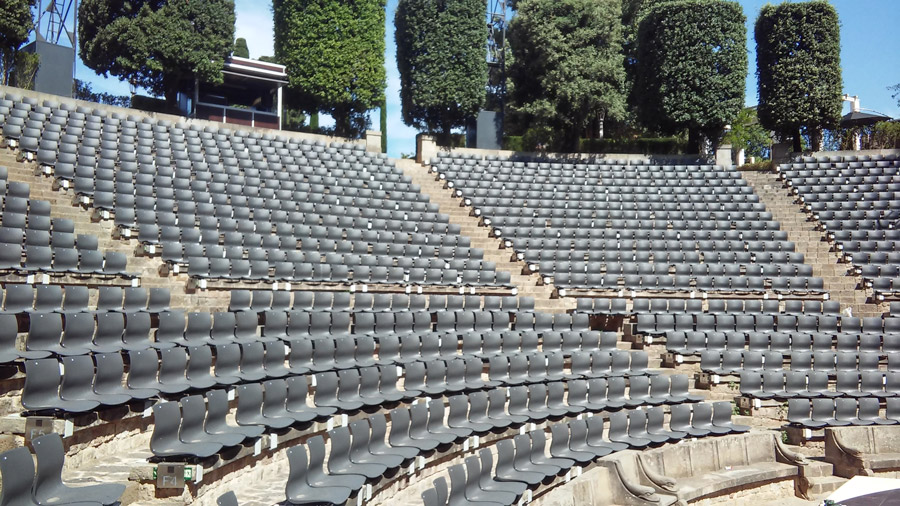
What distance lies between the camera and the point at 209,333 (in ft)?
31.4

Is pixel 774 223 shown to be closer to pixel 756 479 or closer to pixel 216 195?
pixel 756 479

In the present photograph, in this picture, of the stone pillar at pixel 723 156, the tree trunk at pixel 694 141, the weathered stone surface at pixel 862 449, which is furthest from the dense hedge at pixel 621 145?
the weathered stone surface at pixel 862 449

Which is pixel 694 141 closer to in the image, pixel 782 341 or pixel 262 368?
pixel 782 341

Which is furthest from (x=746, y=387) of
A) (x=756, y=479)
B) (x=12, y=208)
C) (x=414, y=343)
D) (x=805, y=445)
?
(x=12, y=208)

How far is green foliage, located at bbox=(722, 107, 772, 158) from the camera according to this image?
29.7 m

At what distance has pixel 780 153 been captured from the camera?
23250mm

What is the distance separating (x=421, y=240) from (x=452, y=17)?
40.9ft

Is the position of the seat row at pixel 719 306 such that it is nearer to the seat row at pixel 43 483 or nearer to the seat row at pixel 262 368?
the seat row at pixel 262 368

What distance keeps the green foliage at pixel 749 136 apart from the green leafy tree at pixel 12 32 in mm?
22246

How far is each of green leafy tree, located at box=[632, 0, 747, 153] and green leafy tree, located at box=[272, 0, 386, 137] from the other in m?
9.70

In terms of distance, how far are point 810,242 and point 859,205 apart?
6.63ft

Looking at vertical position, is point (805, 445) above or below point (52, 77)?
below

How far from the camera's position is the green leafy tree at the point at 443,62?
1019 inches

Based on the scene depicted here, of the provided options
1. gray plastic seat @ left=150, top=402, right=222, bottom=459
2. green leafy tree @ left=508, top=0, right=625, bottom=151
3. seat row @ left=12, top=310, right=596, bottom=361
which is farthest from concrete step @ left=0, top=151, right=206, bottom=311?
green leafy tree @ left=508, top=0, right=625, bottom=151
